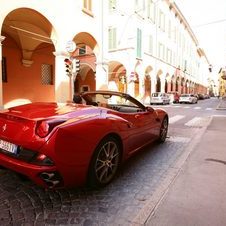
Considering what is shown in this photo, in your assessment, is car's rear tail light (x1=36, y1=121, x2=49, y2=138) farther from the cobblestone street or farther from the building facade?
the building facade

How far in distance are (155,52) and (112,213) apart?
1146 inches

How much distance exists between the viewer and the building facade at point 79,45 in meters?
11.7

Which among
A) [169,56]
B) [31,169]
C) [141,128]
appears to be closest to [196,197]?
[141,128]

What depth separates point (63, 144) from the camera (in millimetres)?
2725

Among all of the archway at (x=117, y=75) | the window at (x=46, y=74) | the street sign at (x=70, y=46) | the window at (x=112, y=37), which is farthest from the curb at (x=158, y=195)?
the archway at (x=117, y=75)

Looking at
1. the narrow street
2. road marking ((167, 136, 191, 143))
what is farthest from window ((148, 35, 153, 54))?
the narrow street

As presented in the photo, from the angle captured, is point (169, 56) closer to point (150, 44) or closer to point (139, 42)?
point (150, 44)

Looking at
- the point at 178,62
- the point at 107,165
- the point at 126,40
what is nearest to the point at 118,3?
the point at 126,40

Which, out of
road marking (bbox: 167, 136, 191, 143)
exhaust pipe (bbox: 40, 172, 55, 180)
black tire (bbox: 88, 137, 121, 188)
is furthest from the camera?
road marking (bbox: 167, 136, 191, 143)

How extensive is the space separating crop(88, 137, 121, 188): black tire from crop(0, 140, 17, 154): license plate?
0.94m

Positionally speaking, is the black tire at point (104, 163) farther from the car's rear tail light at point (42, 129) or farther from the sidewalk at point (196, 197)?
the sidewalk at point (196, 197)

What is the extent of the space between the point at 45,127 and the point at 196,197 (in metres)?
2.08

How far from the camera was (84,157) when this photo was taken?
116 inches

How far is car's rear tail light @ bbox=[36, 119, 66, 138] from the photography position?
8.97 feet
